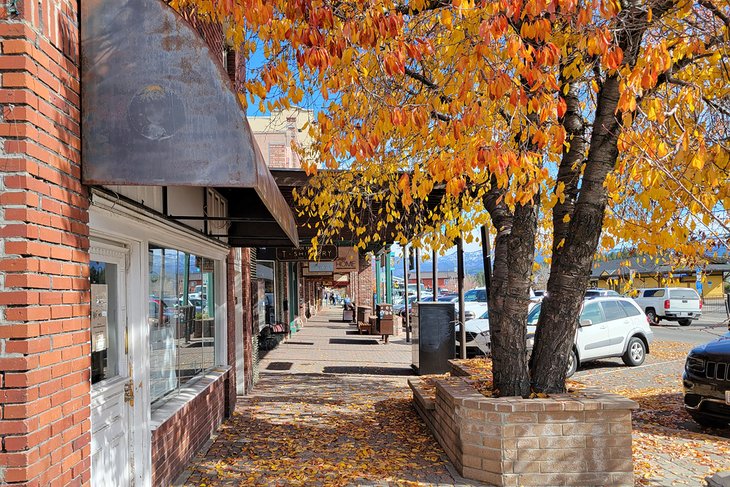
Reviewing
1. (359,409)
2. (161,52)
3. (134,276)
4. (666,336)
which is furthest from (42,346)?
(666,336)

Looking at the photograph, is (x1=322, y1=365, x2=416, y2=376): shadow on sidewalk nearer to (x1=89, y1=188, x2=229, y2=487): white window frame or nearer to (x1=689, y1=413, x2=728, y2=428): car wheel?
(x1=689, y1=413, x2=728, y2=428): car wheel

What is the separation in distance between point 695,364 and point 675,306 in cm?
2533

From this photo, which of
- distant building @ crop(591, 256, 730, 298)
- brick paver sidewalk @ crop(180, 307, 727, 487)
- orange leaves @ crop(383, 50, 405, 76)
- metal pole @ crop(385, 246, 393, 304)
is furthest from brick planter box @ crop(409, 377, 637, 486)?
metal pole @ crop(385, 246, 393, 304)

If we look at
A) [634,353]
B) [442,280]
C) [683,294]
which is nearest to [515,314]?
[634,353]

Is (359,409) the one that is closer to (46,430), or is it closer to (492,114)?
(492,114)

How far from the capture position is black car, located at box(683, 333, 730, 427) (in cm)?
742

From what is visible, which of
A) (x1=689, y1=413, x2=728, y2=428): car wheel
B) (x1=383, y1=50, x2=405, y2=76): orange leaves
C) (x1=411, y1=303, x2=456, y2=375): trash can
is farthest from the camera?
(x1=411, y1=303, x2=456, y2=375): trash can

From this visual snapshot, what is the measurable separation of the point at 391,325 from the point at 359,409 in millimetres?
11209

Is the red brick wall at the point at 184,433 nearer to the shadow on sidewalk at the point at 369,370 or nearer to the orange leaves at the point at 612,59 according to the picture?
the orange leaves at the point at 612,59

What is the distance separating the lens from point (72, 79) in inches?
132

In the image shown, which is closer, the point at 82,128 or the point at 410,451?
the point at 82,128

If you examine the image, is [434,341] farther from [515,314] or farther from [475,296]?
[475,296]

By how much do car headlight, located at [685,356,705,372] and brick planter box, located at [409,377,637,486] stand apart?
2550mm

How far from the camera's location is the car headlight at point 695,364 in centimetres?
777
